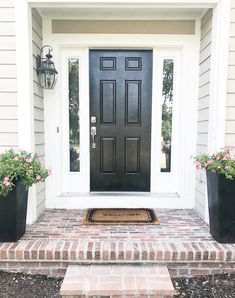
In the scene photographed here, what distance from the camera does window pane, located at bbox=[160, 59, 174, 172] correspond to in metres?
3.02

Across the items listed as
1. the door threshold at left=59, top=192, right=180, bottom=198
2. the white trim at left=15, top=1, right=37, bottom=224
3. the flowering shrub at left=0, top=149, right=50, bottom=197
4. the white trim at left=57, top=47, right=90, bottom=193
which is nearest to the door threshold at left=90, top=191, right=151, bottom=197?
the door threshold at left=59, top=192, right=180, bottom=198

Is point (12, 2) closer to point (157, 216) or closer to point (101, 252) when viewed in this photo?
point (101, 252)

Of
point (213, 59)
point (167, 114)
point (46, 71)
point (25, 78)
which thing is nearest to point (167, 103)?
point (167, 114)

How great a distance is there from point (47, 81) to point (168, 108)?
137 centimetres

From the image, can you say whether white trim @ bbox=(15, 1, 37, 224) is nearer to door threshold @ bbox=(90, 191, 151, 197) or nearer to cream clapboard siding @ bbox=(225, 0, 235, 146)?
door threshold @ bbox=(90, 191, 151, 197)

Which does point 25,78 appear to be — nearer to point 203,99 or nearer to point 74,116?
point 74,116

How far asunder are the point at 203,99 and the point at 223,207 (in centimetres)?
114

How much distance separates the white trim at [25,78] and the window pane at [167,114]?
1452mm

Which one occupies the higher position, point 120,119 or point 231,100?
point 231,100

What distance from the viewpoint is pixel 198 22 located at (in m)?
2.82

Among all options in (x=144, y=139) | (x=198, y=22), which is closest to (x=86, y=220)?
(x=144, y=139)

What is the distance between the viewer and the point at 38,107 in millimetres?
2732

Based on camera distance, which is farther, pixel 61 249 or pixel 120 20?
pixel 120 20

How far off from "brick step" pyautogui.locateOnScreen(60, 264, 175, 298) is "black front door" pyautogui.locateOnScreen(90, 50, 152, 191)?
121 cm
